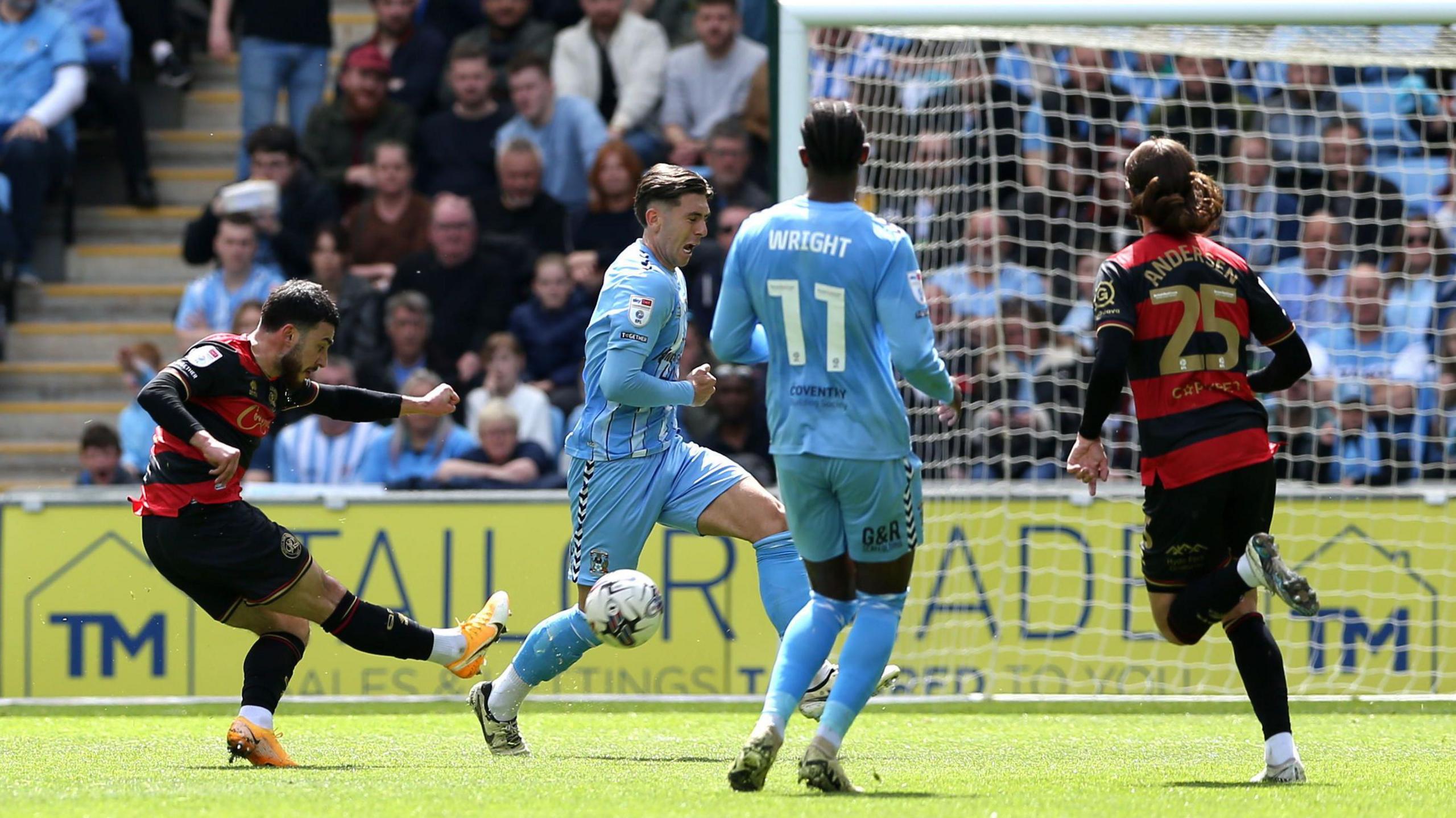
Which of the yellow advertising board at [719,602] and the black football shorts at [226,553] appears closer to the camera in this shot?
the black football shorts at [226,553]

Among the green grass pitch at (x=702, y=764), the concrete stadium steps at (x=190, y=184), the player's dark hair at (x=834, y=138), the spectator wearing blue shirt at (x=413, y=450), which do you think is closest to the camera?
the green grass pitch at (x=702, y=764)

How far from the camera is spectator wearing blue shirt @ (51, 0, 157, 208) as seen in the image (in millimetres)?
13797

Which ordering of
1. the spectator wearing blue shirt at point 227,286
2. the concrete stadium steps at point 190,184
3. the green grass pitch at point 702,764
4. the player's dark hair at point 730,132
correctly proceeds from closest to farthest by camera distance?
the green grass pitch at point 702,764 < the player's dark hair at point 730,132 < the spectator wearing blue shirt at point 227,286 < the concrete stadium steps at point 190,184

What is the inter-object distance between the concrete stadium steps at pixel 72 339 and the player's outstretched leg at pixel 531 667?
7998 mm

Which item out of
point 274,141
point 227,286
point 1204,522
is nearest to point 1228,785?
point 1204,522

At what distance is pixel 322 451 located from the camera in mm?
11352

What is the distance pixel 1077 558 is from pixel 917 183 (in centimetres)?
279

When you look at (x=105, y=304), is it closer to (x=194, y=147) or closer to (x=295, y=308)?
(x=194, y=147)

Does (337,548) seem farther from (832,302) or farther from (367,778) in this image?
(832,302)

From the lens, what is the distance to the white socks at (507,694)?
21.4 ft

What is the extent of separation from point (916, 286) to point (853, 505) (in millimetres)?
637

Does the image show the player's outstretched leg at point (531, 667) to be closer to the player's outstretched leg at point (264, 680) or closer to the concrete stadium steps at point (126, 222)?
the player's outstretched leg at point (264, 680)

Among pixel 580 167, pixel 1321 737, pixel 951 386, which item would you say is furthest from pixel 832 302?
pixel 580 167

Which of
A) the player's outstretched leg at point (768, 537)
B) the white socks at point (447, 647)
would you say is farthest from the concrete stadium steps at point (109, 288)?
the player's outstretched leg at point (768, 537)
